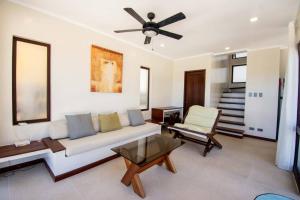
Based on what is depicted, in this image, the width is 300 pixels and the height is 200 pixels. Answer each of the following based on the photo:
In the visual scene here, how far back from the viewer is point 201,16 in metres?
2.63

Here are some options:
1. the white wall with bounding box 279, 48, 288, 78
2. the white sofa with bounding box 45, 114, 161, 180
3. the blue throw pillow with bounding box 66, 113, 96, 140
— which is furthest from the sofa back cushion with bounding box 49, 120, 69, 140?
the white wall with bounding box 279, 48, 288, 78

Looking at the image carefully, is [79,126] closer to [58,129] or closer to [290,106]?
[58,129]

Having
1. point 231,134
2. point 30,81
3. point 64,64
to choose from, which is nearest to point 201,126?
point 231,134

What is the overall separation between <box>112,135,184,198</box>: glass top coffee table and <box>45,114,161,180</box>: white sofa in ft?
1.74

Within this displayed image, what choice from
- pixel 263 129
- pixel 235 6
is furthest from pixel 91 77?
pixel 263 129

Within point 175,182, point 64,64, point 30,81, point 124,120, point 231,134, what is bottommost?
point 175,182

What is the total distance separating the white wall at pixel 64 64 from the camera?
7.51 feet

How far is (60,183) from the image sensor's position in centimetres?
209

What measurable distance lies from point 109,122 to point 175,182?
1.78 meters

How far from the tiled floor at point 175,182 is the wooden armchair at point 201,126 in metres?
0.46

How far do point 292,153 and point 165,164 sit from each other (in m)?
2.21

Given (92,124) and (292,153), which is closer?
(292,153)

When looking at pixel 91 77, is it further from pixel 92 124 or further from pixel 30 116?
pixel 30 116

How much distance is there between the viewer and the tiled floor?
1.89 m
